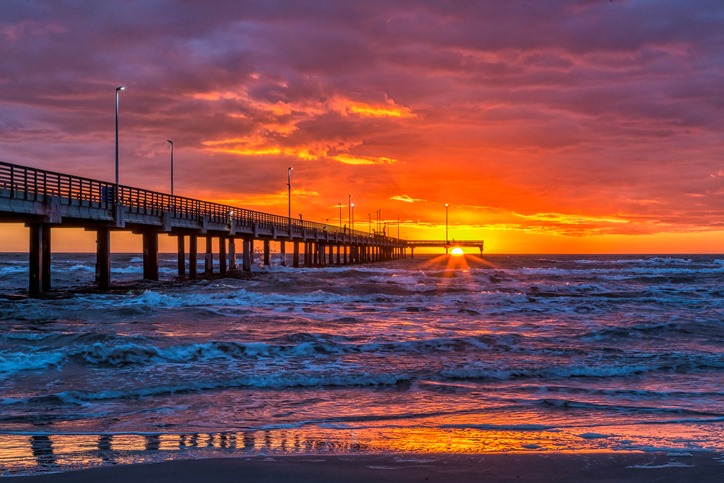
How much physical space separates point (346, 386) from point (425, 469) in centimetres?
440

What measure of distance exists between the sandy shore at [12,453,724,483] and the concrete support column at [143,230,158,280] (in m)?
37.3

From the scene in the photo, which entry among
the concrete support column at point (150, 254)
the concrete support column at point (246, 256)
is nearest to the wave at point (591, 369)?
the concrete support column at point (150, 254)

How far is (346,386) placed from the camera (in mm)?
9531

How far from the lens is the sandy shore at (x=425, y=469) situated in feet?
16.1

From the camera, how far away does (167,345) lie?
13.1 metres

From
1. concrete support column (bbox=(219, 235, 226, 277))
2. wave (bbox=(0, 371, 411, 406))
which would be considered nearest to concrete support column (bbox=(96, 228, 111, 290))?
concrete support column (bbox=(219, 235, 226, 277))

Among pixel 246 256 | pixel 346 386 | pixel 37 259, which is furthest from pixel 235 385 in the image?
pixel 246 256

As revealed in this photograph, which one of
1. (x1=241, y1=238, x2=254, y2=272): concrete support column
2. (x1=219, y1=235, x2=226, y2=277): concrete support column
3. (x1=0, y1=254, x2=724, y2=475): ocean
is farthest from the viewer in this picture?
(x1=241, y1=238, x2=254, y2=272): concrete support column

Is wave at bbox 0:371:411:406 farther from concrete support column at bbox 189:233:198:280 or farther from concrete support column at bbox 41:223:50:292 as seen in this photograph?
concrete support column at bbox 189:233:198:280

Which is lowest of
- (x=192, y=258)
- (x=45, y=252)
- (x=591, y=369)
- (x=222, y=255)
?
(x=591, y=369)

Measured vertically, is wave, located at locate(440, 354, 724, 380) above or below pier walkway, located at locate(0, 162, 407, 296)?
below

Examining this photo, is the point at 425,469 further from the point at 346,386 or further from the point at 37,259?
the point at 37,259

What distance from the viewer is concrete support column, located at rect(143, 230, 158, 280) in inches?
1608

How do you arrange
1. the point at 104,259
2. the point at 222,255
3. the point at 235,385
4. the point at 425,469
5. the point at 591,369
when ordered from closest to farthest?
the point at 425,469, the point at 235,385, the point at 591,369, the point at 104,259, the point at 222,255
